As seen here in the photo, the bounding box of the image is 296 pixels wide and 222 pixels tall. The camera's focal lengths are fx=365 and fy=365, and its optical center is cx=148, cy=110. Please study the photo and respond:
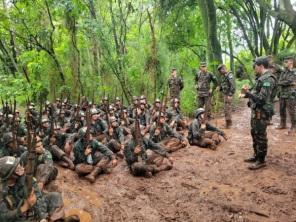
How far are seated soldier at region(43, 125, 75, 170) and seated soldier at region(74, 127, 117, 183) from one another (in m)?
0.39

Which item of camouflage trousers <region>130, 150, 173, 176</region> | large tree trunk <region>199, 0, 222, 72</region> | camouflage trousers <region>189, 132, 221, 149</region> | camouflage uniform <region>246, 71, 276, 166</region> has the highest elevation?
large tree trunk <region>199, 0, 222, 72</region>

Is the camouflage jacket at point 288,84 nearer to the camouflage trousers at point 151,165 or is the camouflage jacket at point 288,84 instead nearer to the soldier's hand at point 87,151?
the camouflage trousers at point 151,165

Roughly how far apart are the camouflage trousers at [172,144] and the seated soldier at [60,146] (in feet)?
8.40

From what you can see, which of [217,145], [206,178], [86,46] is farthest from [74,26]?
[206,178]

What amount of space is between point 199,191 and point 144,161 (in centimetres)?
176

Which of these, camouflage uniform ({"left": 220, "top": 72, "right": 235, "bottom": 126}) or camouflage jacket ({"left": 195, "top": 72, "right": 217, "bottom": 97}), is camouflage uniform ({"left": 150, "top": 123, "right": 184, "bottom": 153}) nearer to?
camouflage uniform ({"left": 220, "top": 72, "right": 235, "bottom": 126})

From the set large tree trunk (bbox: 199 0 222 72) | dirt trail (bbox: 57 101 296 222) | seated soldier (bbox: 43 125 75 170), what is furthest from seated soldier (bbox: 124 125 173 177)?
large tree trunk (bbox: 199 0 222 72)

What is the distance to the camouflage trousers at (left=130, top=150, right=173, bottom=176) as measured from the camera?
A: 8078 mm

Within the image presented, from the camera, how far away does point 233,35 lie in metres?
19.7

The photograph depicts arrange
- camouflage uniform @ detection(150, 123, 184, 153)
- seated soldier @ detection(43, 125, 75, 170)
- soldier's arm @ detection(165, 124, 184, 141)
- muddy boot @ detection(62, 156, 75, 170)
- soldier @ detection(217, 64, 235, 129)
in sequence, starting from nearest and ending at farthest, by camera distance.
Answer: muddy boot @ detection(62, 156, 75, 170)
seated soldier @ detection(43, 125, 75, 170)
camouflage uniform @ detection(150, 123, 184, 153)
soldier's arm @ detection(165, 124, 184, 141)
soldier @ detection(217, 64, 235, 129)

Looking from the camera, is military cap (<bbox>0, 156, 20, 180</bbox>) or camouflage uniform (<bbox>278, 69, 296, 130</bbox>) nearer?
military cap (<bbox>0, 156, 20, 180</bbox>)

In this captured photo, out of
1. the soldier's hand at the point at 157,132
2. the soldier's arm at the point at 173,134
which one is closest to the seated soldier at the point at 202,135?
the soldier's arm at the point at 173,134

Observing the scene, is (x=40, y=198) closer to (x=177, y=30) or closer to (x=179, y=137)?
(x=179, y=137)

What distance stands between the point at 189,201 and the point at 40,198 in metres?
2.68
